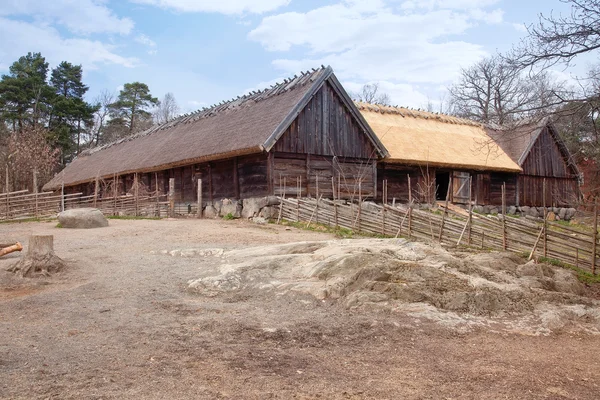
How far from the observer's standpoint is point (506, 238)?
415 inches

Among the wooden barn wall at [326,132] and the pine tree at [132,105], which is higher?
the pine tree at [132,105]

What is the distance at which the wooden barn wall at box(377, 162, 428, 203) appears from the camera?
70.2 feet

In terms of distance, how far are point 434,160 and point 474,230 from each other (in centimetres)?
1061

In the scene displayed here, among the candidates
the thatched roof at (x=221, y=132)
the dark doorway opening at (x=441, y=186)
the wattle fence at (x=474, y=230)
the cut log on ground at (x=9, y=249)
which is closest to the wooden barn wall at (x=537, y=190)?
the dark doorway opening at (x=441, y=186)

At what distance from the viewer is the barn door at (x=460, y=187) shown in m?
23.3

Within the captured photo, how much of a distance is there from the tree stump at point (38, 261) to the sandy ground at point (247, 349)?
0.72ft

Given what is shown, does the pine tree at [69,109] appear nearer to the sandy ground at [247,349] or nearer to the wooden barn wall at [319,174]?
the wooden barn wall at [319,174]

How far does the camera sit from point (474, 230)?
438 inches

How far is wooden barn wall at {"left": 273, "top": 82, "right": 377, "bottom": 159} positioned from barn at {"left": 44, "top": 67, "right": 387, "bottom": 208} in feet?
0.12

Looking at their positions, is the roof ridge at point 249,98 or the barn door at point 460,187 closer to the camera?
the roof ridge at point 249,98

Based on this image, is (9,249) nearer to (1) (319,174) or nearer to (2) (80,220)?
(2) (80,220)

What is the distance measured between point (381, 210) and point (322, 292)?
266 inches

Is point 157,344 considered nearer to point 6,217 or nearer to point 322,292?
point 322,292

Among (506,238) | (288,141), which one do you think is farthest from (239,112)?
(506,238)
